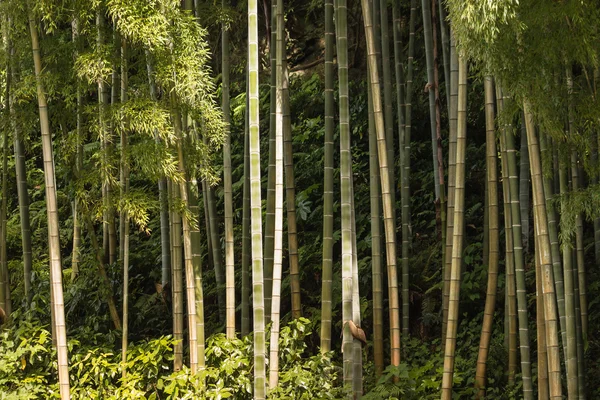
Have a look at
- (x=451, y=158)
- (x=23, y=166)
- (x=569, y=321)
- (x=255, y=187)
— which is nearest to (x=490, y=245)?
(x=451, y=158)

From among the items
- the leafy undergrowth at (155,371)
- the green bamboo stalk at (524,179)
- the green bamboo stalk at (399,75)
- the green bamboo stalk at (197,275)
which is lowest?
the leafy undergrowth at (155,371)

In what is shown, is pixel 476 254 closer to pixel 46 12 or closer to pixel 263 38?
pixel 46 12

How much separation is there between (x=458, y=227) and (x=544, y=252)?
76cm

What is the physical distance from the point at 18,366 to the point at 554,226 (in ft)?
12.4

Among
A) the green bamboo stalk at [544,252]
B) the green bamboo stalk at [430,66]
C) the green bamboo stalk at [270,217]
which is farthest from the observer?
the green bamboo stalk at [430,66]

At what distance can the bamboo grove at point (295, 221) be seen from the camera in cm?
453

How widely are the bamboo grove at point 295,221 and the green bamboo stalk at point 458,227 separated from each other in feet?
0.04

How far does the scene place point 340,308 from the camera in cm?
702

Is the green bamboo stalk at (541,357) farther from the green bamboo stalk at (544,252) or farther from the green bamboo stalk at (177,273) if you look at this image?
the green bamboo stalk at (177,273)

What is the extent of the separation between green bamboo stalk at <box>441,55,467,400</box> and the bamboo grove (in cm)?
1

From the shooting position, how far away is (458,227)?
5117 millimetres

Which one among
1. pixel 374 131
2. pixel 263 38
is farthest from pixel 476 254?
pixel 263 38

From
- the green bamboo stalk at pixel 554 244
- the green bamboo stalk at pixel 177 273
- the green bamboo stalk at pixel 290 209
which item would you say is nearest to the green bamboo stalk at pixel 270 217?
the green bamboo stalk at pixel 290 209

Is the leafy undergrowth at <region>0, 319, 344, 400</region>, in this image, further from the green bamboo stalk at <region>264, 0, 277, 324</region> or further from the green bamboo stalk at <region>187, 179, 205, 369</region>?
the green bamboo stalk at <region>264, 0, 277, 324</region>
